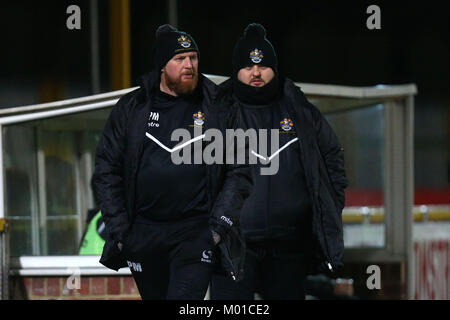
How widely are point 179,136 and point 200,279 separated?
634 millimetres

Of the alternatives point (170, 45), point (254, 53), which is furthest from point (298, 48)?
point (170, 45)

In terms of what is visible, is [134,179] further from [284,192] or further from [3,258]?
[3,258]

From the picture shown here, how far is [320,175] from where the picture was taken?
4.59 metres

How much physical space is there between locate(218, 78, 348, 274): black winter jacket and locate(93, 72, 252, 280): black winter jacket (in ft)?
1.33

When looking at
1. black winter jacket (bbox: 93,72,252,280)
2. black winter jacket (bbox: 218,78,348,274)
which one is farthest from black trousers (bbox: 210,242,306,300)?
black winter jacket (bbox: 93,72,252,280)

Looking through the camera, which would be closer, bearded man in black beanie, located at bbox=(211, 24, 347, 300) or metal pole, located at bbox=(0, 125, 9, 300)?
bearded man in black beanie, located at bbox=(211, 24, 347, 300)

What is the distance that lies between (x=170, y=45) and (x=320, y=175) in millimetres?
1056

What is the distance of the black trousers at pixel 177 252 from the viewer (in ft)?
13.1

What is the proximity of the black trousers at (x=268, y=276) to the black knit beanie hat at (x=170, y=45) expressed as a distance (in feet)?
→ 3.28

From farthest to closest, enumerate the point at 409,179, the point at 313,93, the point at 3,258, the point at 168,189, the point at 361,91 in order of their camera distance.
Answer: the point at 409,179 < the point at 361,91 < the point at 313,93 < the point at 3,258 < the point at 168,189

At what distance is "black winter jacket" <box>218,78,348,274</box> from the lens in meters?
4.55

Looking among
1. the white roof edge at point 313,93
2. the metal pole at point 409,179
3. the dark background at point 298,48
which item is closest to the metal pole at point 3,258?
the white roof edge at point 313,93

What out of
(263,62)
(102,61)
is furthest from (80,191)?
(102,61)

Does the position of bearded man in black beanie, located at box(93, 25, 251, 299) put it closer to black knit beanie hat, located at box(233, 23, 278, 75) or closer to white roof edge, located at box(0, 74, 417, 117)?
black knit beanie hat, located at box(233, 23, 278, 75)
